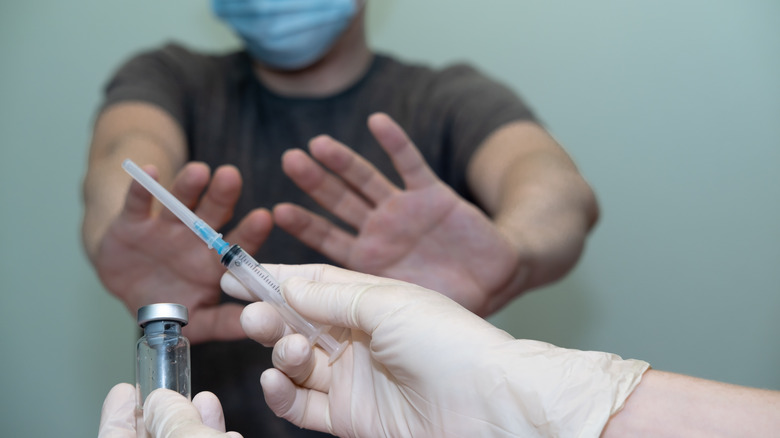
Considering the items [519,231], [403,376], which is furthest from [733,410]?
[519,231]

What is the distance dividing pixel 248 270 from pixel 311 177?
346 millimetres

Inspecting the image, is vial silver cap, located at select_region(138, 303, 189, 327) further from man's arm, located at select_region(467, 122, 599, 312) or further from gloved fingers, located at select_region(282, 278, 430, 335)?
man's arm, located at select_region(467, 122, 599, 312)

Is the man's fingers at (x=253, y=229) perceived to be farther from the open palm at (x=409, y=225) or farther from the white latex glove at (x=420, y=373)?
the white latex glove at (x=420, y=373)

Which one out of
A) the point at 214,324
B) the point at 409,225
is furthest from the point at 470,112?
the point at 214,324

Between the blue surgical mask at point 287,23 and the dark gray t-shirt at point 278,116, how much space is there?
0.11 meters

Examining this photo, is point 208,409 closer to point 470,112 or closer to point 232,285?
point 232,285

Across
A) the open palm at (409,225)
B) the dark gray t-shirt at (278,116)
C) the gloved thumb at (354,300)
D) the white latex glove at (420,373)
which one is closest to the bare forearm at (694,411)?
the white latex glove at (420,373)


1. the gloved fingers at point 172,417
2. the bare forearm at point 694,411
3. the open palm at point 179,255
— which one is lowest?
the open palm at point 179,255

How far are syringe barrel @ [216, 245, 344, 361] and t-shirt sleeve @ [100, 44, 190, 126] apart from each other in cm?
54

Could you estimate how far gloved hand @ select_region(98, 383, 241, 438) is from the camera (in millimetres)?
506

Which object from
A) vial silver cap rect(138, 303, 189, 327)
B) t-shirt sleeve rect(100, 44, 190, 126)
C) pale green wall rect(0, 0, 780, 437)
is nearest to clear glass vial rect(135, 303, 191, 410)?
vial silver cap rect(138, 303, 189, 327)

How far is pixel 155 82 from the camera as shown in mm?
1128

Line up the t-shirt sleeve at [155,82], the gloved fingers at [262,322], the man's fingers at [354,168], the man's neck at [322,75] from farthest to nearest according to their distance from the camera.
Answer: the man's neck at [322,75] → the t-shirt sleeve at [155,82] → the man's fingers at [354,168] → the gloved fingers at [262,322]

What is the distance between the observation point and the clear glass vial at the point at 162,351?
0.55 meters
